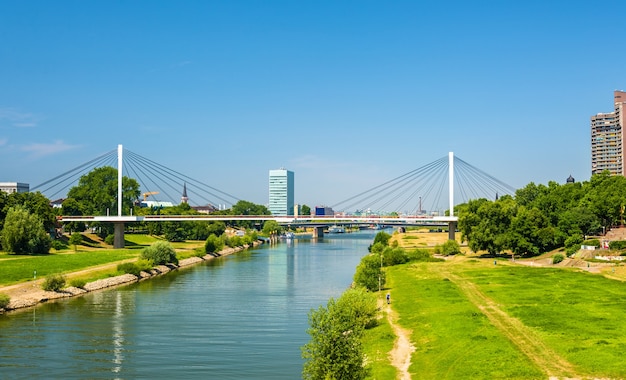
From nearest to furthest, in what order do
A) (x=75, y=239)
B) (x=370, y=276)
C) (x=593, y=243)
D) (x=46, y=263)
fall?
(x=370, y=276) < (x=46, y=263) < (x=593, y=243) < (x=75, y=239)

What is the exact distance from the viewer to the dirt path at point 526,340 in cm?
2930

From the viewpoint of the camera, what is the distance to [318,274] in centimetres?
7994

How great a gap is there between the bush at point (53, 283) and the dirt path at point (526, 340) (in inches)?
1504

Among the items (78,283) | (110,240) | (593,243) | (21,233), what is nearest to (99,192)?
(110,240)

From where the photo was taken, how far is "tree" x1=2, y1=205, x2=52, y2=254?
279 ft

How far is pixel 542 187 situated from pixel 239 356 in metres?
99.1

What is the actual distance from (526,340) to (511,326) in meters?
3.90

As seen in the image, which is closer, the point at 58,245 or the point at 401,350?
the point at 401,350

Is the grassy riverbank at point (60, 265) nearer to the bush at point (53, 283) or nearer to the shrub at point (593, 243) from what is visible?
the bush at point (53, 283)

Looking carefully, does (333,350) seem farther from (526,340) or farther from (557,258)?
(557,258)

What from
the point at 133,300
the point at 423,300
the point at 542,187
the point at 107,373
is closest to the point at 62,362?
the point at 107,373

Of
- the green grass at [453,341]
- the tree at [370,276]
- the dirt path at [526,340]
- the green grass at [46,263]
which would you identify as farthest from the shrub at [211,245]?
the dirt path at [526,340]

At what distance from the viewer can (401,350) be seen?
35438mm

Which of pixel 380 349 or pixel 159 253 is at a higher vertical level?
pixel 159 253
